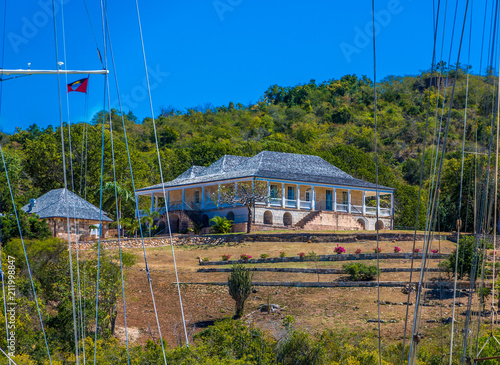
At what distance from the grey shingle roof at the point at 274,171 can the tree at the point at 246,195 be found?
1.66 meters

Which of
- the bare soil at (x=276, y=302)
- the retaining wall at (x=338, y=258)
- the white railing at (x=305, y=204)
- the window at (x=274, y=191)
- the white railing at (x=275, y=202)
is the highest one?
the window at (x=274, y=191)

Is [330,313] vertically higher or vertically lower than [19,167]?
lower

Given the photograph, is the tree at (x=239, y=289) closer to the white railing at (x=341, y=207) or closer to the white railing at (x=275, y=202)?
the white railing at (x=275, y=202)

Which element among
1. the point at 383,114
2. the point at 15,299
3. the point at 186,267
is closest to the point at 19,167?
the point at 186,267

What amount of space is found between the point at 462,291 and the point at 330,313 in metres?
5.28

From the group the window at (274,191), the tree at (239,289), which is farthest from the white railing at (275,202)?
the tree at (239,289)

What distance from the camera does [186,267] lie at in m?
32.8

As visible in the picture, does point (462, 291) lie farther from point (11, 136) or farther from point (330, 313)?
point (11, 136)

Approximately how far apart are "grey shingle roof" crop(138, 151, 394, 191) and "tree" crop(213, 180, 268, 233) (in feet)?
5.46

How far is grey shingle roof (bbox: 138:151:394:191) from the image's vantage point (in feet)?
155

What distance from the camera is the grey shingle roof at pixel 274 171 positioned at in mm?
47250

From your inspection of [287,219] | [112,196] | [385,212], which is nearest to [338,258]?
[287,219]

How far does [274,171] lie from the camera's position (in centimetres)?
4800

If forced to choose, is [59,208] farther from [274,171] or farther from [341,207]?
[341,207]
